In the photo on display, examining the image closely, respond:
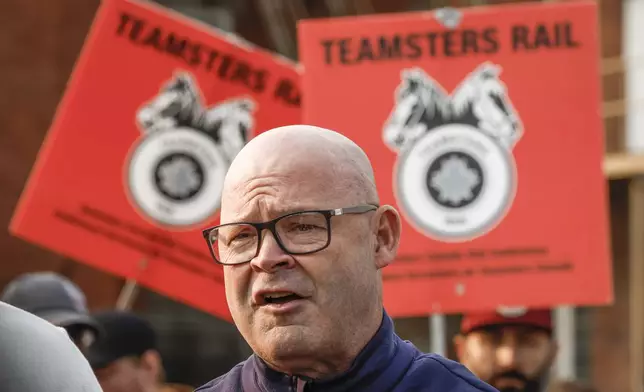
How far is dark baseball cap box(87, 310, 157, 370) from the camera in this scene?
5.50 m

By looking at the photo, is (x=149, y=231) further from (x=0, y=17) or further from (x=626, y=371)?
(x=626, y=371)

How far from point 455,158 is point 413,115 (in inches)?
9.3

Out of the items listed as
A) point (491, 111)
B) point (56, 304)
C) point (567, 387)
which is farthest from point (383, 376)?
point (567, 387)

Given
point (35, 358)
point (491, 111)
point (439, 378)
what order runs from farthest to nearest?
1. point (491, 111)
2. point (439, 378)
3. point (35, 358)

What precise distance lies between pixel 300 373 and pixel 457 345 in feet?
10.3

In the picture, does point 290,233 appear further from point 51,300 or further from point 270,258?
point 51,300

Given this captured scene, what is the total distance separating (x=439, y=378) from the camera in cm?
287

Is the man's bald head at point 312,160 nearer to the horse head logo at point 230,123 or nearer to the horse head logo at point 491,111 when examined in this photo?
the horse head logo at point 491,111

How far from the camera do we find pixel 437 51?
5934mm

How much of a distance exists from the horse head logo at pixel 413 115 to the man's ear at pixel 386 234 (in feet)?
9.25

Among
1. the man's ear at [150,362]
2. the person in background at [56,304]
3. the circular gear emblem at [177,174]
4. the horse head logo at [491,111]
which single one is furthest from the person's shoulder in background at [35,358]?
the circular gear emblem at [177,174]

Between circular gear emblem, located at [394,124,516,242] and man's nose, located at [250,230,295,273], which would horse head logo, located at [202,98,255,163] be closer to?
circular gear emblem, located at [394,124,516,242]

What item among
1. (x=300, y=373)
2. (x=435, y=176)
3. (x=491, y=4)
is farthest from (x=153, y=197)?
(x=491, y=4)

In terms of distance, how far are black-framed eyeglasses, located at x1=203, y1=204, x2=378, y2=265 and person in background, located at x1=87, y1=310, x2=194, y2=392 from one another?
107 inches
